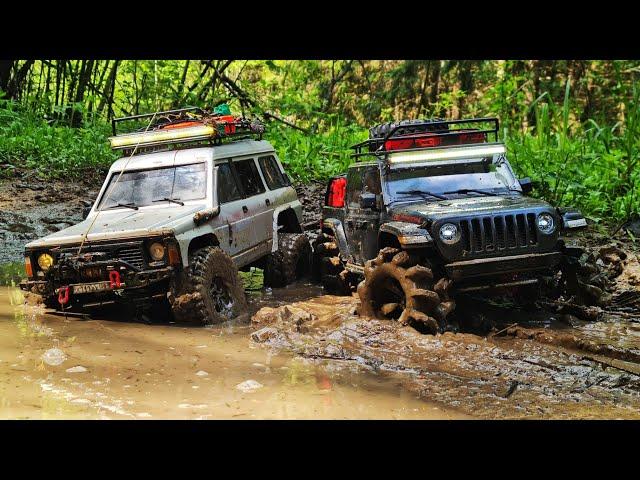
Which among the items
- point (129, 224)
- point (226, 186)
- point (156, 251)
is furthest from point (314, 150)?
point (156, 251)

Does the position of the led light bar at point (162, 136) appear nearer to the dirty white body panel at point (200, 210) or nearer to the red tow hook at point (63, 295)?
the dirty white body panel at point (200, 210)

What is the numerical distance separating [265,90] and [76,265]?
54.9 feet

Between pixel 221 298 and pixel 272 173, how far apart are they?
2.70m

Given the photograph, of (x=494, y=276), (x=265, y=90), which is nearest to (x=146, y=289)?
(x=494, y=276)

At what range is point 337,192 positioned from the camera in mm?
9914

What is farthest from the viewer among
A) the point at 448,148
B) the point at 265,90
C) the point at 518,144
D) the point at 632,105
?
the point at 265,90

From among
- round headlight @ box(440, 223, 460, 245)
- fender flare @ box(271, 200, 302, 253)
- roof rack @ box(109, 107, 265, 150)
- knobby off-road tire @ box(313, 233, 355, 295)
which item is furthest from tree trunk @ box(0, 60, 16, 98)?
round headlight @ box(440, 223, 460, 245)

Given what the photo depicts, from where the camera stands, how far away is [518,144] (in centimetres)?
1430

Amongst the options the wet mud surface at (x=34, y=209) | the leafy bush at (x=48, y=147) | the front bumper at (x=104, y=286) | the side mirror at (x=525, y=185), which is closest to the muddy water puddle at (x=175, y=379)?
the front bumper at (x=104, y=286)

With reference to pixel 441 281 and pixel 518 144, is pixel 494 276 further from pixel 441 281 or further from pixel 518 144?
pixel 518 144

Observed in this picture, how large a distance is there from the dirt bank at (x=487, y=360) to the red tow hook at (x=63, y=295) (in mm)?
1826

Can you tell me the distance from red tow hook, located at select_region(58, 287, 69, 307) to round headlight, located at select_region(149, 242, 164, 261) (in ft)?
2.92

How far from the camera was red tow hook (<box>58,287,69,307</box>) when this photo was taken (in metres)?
7.65

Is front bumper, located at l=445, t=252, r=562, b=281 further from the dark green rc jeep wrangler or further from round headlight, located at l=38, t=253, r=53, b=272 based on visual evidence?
round headlight, located at l=38, t=253, r=53, b=272
